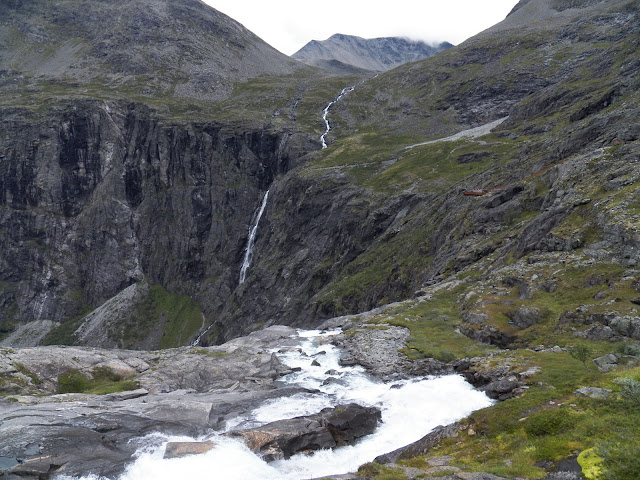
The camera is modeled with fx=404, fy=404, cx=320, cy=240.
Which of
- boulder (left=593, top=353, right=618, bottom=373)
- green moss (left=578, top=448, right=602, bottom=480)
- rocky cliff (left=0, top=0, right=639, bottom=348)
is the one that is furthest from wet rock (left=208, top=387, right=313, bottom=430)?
rocky cliff (left=0, top=0, right=639, bottom=348)

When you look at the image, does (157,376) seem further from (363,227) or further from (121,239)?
(121,239)

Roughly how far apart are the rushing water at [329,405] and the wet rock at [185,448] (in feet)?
1.10

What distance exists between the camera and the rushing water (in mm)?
22172

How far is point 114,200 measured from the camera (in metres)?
180

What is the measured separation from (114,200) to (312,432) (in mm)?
182101

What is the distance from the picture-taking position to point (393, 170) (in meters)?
125

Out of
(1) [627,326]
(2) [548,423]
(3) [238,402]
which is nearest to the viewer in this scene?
(2) [548,423]

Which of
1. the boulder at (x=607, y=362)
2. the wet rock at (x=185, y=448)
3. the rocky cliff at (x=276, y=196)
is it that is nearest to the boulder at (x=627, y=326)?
the boulder at (x=607, y=362)

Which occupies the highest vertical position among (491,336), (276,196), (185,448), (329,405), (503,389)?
(276,196)

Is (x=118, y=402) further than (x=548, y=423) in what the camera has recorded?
Yes

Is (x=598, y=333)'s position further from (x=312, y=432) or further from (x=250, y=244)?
(x=250, y=244)

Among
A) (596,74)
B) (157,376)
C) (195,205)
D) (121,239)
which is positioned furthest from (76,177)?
(596,74)

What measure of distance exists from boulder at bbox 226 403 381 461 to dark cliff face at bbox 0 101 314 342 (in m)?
138

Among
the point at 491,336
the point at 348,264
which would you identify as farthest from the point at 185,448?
the point at 348,264
